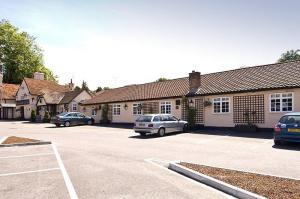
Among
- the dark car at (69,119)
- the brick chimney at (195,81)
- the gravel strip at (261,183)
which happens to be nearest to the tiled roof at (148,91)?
the brick chimney at (195,81)

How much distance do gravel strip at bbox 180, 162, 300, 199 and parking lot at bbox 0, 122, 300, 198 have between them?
0.68 meters

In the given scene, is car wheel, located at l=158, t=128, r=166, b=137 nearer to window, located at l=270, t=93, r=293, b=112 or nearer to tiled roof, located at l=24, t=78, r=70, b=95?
window, located at l=270, t=93, r=293, b=112

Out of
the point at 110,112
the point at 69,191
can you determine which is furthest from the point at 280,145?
the point at 110,112

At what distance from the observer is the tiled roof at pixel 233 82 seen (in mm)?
22406

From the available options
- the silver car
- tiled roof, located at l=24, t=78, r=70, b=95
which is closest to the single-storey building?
tiled roof, located at l=24, t=78, r=70, b=95

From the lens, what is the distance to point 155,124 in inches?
830

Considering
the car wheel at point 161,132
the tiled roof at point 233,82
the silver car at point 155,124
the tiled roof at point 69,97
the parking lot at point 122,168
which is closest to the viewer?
the parking lot at point 122,168

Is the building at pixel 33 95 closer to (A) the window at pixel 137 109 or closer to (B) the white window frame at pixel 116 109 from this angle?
(B) the white window frame at pixel 116 109

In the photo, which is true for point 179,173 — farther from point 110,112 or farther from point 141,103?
point 110,112

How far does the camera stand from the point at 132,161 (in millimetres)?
11477

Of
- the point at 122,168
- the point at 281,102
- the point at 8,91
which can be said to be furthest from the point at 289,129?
the point at 8,91

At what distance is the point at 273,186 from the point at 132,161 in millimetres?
5414

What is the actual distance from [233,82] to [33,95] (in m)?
38.1

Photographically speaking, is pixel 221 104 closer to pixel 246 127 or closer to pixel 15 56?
pixel 246 127
